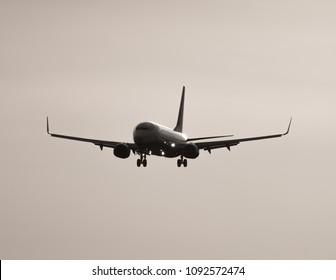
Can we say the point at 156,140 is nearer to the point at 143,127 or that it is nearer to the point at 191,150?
the point at 143,127

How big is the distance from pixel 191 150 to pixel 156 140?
5078mm

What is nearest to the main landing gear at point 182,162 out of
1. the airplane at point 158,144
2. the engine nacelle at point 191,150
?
the airplane at point 158,144

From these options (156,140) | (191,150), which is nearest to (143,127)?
(156,140)

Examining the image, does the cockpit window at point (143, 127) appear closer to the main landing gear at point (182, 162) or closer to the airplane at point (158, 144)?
the airplane at point (158, 144)

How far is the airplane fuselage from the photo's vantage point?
442 ft

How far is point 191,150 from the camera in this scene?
449ft

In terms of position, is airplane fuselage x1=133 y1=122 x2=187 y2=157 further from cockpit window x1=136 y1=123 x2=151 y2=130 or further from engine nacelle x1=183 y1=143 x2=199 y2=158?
engine nacelle x1=183 y1=143 x2=199 y2=158

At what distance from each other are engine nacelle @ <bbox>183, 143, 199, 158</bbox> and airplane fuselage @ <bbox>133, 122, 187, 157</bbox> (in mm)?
2794

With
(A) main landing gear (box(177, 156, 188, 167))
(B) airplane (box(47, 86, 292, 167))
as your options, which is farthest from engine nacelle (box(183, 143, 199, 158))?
(A) main landing gear (box(177, 156, 188, 167))

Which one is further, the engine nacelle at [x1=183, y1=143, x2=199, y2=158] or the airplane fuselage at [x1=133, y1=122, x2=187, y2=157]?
the engine nacelle at [x1=183, y1=143, x2=199, y2=158]

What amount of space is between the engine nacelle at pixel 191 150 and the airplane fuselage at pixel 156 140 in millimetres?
2794

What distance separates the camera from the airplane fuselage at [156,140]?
135m
